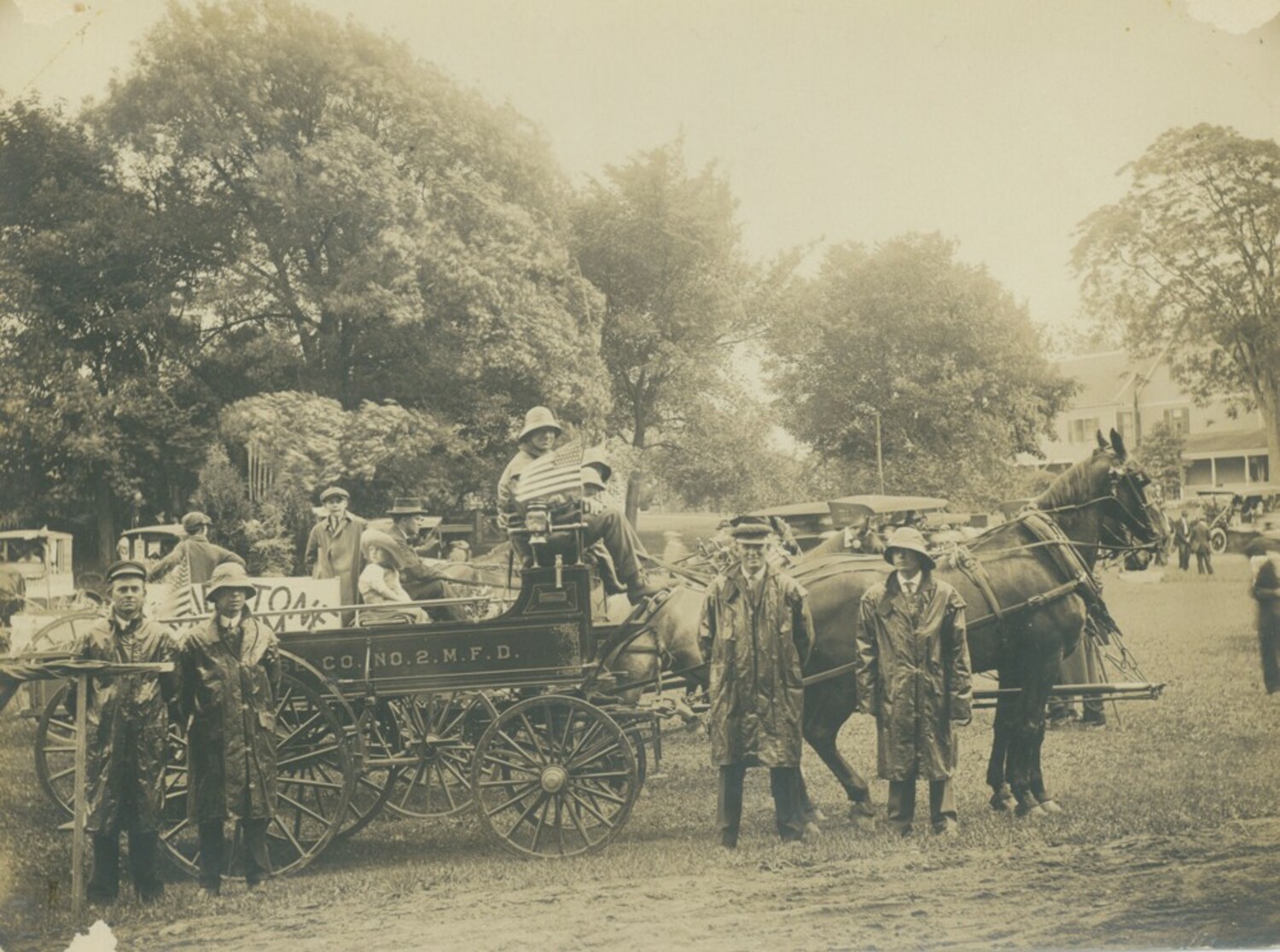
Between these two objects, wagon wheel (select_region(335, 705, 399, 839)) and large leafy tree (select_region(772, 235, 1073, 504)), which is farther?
large leafy tree (select_region(772, 235, 1073, 504))

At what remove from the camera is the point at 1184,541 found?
5102mm

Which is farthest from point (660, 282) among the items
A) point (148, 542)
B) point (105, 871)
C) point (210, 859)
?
point (105, 871)

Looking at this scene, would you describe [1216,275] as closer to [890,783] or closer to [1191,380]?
[1191,380]

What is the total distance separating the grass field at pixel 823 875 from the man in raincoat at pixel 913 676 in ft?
0.82

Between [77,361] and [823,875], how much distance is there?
169 inches

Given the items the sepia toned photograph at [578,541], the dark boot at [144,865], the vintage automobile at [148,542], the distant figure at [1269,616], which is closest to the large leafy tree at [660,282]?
the sepia toned photograph at [578,541]

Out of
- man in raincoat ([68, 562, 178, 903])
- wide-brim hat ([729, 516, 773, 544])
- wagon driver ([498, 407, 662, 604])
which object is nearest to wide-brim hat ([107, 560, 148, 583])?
man in raincoat ([68, 562, 178, 903])

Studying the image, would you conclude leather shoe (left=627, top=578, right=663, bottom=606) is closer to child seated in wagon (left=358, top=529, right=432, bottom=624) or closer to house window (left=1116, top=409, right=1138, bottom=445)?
child seated in wagon (left=358, top=529, right=432, bottom=624)

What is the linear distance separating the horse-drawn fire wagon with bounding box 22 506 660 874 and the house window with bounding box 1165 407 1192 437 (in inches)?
124

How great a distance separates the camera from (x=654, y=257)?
4.90 meters

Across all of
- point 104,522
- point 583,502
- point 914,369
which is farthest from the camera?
point 914,369

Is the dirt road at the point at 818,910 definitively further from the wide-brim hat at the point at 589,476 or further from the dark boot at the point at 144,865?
the wide-brim hat at the point at 589,476

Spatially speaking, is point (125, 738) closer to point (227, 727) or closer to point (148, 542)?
point (227, 727)

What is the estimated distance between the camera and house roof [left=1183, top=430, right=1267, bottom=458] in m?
5.18
